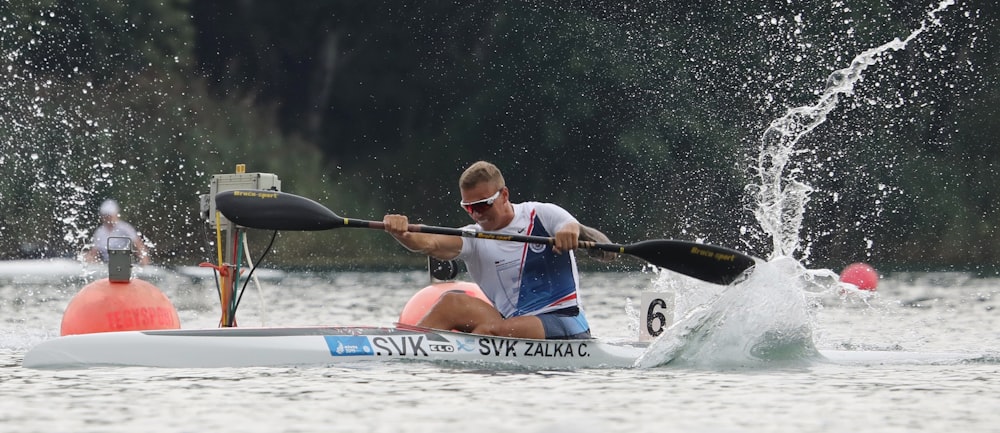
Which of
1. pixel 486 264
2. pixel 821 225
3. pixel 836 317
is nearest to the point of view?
pixel 486 264

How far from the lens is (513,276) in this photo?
9.45 m

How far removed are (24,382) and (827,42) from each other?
2947 centimetres

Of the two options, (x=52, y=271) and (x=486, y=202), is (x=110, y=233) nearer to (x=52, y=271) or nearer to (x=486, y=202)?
(x=486, y=202)

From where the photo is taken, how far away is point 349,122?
37.7 meters

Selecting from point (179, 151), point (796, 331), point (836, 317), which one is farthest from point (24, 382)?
point (179, 151)

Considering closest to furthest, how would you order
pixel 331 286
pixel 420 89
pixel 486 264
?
pixel 486 264, pixel 331 286, pixel 420 89

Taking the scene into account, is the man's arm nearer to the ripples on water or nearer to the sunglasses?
the sunglasses

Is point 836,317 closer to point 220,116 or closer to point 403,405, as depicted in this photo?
point 403,405

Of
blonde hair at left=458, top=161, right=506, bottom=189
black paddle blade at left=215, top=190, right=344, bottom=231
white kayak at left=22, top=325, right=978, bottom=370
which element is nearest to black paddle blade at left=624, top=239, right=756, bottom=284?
white kayak at left=22, top=325, right=978, bottom=370

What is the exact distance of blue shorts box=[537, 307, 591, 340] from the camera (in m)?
9.45

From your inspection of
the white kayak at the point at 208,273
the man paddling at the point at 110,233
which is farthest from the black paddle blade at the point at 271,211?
the white kayak at the point at 208,273

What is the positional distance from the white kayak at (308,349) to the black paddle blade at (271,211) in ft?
2.31

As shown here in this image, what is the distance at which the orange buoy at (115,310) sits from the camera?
32.6 ft

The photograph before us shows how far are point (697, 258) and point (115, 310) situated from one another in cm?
396
